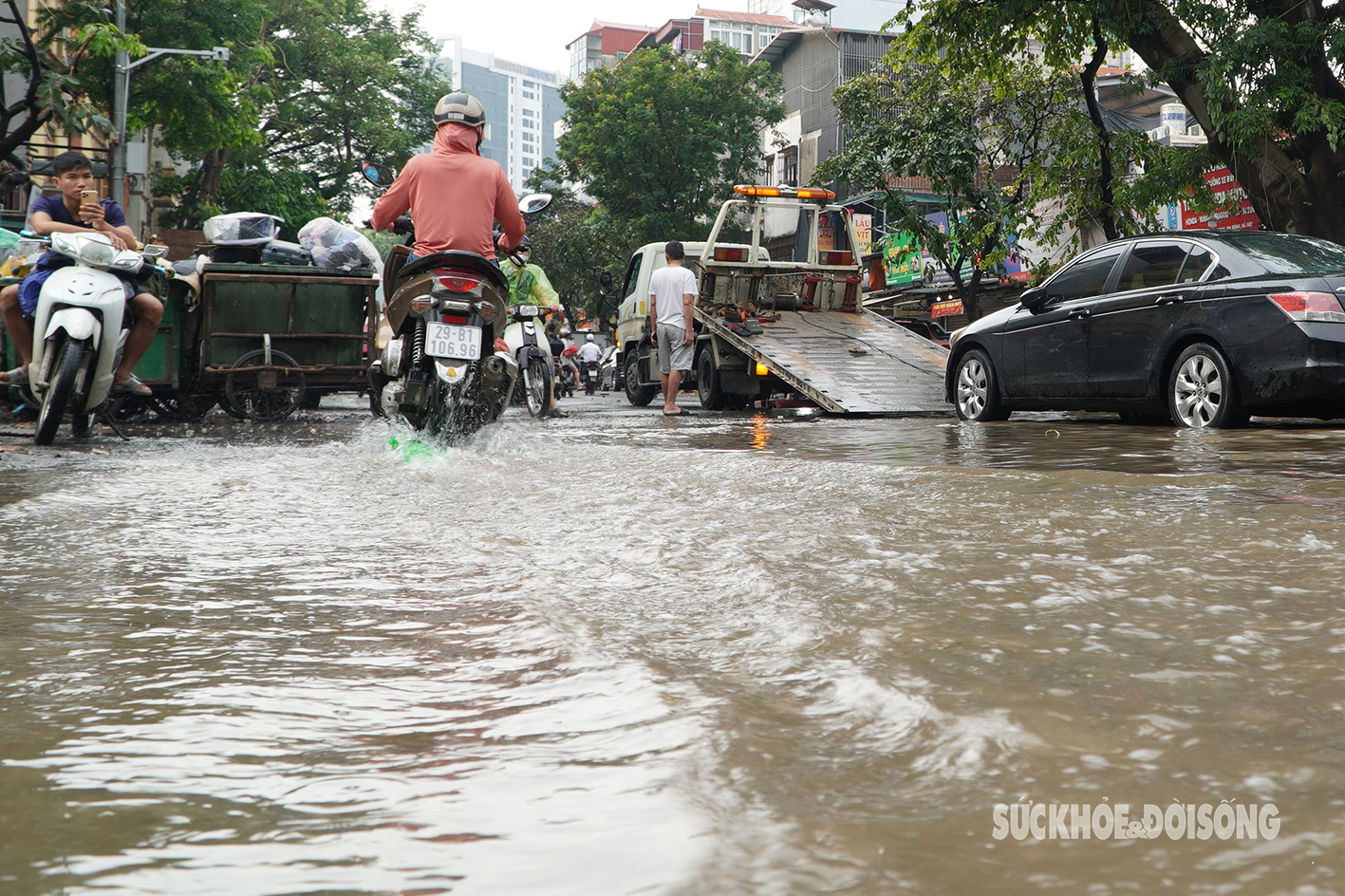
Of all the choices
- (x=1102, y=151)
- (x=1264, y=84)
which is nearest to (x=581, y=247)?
(x=1102, y=151)

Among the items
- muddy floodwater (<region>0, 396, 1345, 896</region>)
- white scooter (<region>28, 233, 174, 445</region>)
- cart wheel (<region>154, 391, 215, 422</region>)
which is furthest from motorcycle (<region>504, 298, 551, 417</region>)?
muddy floodwater (<region>0, 396, 1345, 896</region>)

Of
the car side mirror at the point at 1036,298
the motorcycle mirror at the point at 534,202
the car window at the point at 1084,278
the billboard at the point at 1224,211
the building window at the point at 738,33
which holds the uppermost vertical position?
the building window at the point at 738,33

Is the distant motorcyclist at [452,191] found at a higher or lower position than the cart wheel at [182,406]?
higher

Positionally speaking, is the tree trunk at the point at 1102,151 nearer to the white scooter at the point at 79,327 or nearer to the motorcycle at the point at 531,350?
the motorcycle at the point at 531,350

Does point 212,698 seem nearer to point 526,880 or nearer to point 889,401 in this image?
point 526,880

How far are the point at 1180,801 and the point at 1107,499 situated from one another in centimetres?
336

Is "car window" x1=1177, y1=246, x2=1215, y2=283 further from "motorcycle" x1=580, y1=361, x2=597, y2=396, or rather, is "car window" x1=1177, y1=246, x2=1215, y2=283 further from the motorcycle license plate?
"motorcycle" x1=580, y1=361, x2=597, y2=396

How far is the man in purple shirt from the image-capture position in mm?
8281

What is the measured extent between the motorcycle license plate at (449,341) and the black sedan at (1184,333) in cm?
528

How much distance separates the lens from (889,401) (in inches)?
488

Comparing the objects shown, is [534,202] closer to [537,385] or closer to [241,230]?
[537,385]

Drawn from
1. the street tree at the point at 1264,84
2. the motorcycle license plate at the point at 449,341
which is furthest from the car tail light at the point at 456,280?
the street tree at the point at 1264,84

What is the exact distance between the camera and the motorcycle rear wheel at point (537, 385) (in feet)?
41.9

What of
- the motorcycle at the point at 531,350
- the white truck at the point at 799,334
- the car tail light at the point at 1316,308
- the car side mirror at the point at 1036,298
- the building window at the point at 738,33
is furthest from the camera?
the building window at the point at 738,33
